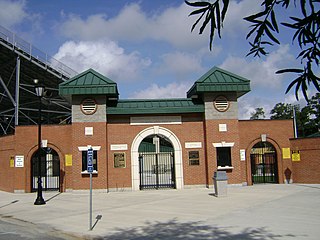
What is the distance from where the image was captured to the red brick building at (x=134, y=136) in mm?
22453

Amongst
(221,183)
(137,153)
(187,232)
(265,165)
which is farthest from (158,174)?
(187,232)

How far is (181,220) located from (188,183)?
1086cm

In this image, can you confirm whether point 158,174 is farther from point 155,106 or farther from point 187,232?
point 187,232

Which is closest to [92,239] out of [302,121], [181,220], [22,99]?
[181,220]

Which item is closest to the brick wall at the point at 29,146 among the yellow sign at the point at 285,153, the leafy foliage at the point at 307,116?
the yellow sign at the point at 285,153

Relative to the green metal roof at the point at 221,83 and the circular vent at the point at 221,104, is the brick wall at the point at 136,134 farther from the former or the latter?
the green metal roof at the point at 221,83

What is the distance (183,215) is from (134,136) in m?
10.5

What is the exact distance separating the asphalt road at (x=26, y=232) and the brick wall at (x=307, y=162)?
17.6 meters

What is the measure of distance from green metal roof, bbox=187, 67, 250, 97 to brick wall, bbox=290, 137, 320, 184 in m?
5.02

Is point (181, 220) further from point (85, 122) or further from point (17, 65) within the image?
point (17, 65)

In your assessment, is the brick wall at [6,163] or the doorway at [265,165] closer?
the brick wall at [6,163]

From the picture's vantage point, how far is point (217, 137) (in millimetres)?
23047

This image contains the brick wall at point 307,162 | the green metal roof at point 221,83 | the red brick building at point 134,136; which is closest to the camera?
the red brick building at point 134,136

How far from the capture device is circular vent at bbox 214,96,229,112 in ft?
76.6
